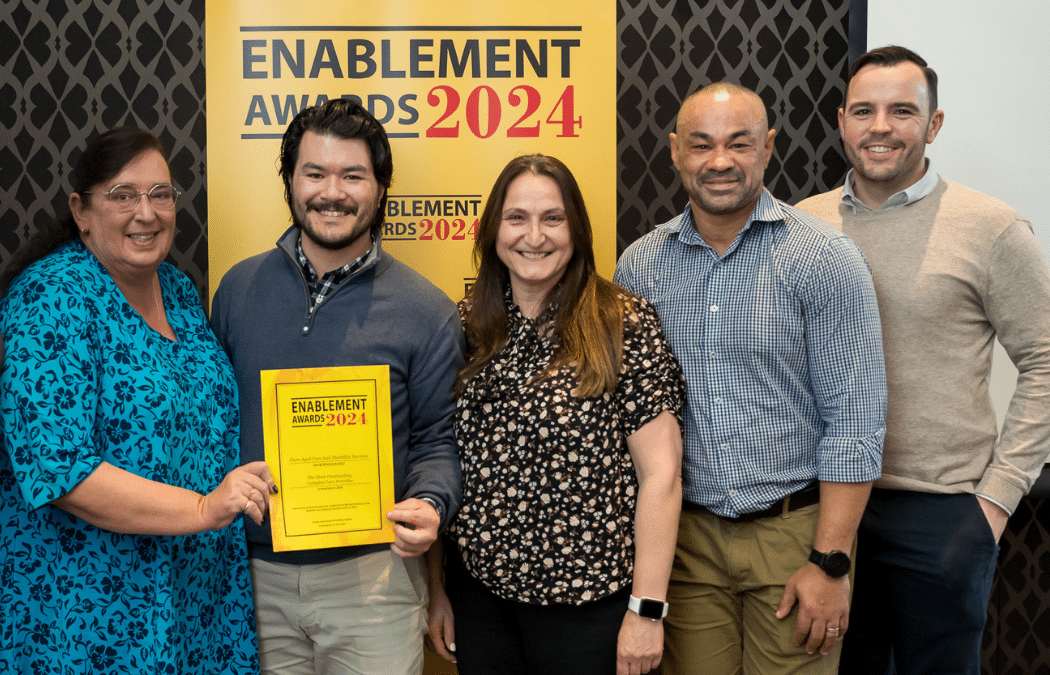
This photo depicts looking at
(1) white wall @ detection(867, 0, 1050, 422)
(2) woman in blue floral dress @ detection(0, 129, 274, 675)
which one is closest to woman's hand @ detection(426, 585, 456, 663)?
(2) woman in blue floral dress @ detection(0, 129, 274, 675)

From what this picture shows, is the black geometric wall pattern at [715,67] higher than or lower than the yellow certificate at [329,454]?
higher

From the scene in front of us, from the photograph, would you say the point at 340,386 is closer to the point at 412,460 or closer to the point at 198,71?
the point at 412,460

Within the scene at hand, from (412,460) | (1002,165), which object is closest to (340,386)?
(412,460)

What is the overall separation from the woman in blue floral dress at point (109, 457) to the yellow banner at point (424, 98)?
38.1 inches

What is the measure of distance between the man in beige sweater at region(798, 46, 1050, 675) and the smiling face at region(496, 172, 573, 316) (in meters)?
0.95

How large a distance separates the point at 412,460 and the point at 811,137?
2046mm

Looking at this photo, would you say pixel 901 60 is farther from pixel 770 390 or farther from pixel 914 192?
pixel 770 390

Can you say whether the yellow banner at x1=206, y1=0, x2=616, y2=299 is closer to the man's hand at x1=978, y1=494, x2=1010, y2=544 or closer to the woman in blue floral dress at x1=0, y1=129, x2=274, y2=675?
the woman in blue floral dress at x1=0, y1=129, x2=274, y2=675

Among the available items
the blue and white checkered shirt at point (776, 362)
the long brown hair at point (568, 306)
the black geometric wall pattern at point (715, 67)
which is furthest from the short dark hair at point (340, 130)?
the black geometric wall pattern at point (715, 67)

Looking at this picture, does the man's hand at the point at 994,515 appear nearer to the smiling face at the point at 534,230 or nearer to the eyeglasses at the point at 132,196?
the smiling face at the point at 534,230

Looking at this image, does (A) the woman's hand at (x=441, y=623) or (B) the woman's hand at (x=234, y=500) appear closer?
(B) the woman's hand at (x=234, y=500)

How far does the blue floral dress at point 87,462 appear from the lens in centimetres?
152

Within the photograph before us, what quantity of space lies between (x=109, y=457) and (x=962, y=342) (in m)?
2.21

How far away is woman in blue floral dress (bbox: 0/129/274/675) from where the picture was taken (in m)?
1.53
